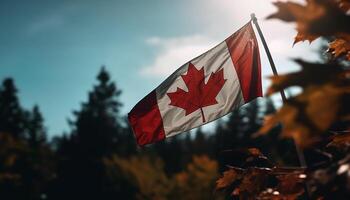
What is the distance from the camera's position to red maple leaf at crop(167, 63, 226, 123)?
5605 millimetres

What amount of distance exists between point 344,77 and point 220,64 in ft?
13.1

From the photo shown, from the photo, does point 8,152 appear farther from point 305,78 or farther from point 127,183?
point 305,78

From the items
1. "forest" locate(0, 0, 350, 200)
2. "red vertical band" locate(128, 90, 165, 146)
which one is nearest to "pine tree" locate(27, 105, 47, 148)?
"forest" locate(0, 0, 350, 200)

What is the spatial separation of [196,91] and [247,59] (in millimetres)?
822

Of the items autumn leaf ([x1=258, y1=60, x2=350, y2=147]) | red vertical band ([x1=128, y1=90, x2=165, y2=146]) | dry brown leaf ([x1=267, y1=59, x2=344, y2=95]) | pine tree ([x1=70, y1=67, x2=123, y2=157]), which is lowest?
autumn leaf ([x1=258, y1=60, x2=350, y2=147])

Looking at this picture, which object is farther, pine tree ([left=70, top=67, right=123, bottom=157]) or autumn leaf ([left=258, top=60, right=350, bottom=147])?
pine tree ([left=70, top=67, right=123, bottom=157])

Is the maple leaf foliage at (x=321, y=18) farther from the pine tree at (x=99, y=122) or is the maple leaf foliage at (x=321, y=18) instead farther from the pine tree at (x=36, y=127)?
the pine tree at (x=36, y=127)

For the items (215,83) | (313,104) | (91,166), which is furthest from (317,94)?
(91,166)

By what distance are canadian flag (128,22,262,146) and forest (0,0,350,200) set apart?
2.45 feet

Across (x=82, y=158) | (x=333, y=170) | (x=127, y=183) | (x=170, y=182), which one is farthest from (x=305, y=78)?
(x=82, y=158)

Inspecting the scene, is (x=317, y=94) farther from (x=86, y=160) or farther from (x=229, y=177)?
(x=86, y=160)

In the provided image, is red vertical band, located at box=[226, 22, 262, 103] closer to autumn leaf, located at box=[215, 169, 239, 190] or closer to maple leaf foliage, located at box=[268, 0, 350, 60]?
autumn leaf, located at box=[215, 169, 239, 190]

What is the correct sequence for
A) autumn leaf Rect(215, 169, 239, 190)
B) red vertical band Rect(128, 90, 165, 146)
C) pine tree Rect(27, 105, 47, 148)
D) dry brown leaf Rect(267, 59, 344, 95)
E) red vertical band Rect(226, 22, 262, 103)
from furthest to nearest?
1. pine tree Rect(27, 105, 47, 148)
2. red vertical band Rect(128, 90, 165, 146)
3. red vertical band Rect(226, 22, 262, 103)
4. autumn leaf Rect(215, 169, 239, 190)
5. dry brown leaf Rect(267, 59, 344, 95)

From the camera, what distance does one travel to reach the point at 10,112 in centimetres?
5000
